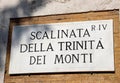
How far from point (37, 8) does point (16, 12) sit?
1.13 ft

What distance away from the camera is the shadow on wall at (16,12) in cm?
479

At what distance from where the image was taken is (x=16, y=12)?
4910mm

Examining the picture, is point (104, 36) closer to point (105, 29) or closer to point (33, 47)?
point (105, 29)

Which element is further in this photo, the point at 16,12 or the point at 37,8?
the point at 16,12

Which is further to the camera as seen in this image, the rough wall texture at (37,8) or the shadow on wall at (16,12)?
the shadow on wall at (16,12)

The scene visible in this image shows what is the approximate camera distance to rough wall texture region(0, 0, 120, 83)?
4543 mm

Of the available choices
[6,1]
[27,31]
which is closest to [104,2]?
[27,31]

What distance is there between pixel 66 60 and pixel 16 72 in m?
0.73

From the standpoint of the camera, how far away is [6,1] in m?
5.00

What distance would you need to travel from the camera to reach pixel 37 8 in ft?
15.8

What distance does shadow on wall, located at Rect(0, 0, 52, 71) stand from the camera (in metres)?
4.79

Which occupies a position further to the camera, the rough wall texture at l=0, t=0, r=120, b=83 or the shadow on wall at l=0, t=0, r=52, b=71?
the shadow on wall at l=0, t=0, r=52, b=71

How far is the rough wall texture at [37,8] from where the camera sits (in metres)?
4.54

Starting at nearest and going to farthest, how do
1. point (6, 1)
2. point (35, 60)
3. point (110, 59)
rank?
point (110, 59), point (35, 60), point (6, 1)
